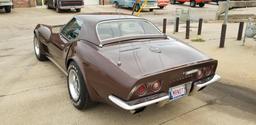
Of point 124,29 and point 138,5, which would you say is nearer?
point 124,29

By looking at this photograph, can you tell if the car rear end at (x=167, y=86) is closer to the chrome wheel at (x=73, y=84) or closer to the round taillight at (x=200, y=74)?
the round taillight at (x=200, y=74)

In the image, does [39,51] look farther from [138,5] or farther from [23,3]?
[23,3]

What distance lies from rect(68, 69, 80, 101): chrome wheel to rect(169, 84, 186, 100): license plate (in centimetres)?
133

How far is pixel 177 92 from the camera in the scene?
9.64 feet

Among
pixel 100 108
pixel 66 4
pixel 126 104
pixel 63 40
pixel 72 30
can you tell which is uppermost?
pixel 66 4

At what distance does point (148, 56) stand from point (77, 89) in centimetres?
119

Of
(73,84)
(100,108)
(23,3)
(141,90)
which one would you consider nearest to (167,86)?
(141,90)

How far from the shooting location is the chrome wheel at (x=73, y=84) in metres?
3.46

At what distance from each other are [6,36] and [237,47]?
27.4 ft

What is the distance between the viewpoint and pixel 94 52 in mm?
3146

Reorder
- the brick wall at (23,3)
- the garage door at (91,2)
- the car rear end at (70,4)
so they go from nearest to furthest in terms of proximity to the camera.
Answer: the car rear end at (70,4) < the brick wall at (23,3) < the garage door at (91,2)

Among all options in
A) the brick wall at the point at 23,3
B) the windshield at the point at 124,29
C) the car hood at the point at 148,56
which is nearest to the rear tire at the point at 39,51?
the windshield at the point at 124,29

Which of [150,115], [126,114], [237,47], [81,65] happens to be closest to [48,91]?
[81,65]

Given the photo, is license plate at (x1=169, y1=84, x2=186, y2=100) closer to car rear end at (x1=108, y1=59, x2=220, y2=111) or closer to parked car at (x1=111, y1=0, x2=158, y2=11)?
car rear end at (x1=108, y1=59, x2=220, y2=111)
